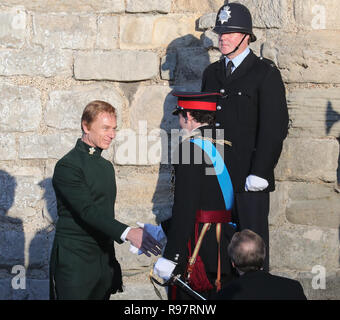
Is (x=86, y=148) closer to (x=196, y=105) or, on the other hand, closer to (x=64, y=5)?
(x=196, y=105)

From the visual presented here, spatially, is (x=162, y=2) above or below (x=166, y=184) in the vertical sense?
above

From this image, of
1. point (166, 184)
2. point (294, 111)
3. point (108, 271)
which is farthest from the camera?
point (166, 184)

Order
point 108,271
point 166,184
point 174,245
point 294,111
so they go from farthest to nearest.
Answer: point 166,184, point 294,111, point 108,271, point 174,245

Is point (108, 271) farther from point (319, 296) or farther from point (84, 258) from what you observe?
point (319, 296)

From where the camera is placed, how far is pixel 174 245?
3615 mm

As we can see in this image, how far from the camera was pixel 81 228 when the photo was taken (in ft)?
12.2

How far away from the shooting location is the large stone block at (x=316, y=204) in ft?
15.1

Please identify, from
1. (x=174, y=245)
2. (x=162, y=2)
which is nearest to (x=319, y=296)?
(x=174, y=245)

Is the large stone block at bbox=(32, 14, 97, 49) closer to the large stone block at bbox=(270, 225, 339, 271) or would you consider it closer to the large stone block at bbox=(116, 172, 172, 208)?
the large stone block at bbox=(116, 172, 172, 208)

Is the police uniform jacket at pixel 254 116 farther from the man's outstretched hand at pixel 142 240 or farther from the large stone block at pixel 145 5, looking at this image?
the large stone block at pixel 145 5

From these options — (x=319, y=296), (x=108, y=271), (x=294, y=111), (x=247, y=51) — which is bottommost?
(x=319, y=296)

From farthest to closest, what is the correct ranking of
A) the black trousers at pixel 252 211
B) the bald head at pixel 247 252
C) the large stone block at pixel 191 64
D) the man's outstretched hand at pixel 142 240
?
the large stone block at pixel 191 64
the black trousers at pixel 252 211
the man's outstretched hand at pixel 142 240
the bald head at pixel 247 252

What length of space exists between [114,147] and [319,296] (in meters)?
1.73

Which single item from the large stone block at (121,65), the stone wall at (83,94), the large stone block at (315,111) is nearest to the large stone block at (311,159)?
the large stone block at (315,111)
